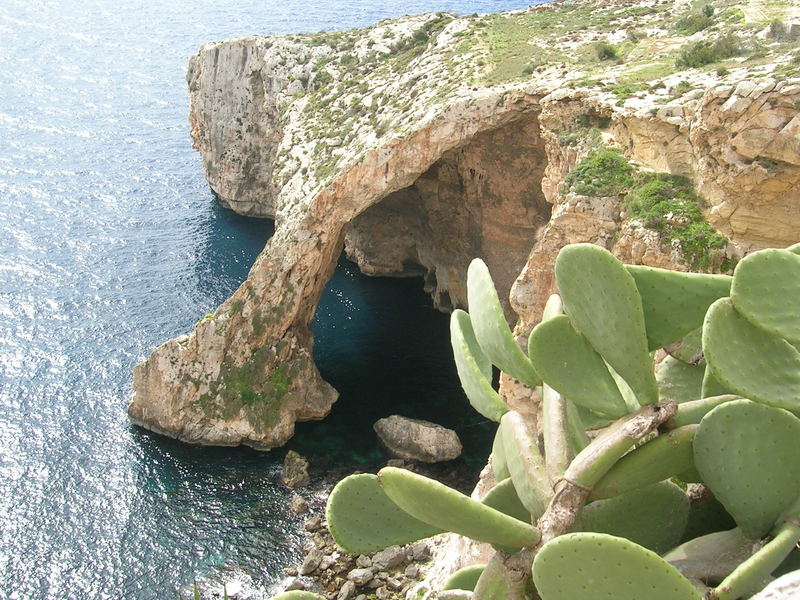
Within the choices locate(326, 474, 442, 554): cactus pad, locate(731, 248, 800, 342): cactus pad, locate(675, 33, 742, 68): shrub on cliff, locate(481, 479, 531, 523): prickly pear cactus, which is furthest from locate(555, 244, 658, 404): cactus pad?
locate(675, 33, 742, 68): shrub on cliff

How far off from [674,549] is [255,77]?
53.4 meters

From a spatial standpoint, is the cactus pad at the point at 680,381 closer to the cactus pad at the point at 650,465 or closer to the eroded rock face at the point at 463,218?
the cactus pad at the point at 650,465

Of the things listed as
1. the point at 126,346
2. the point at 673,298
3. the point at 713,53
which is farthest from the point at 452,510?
the point at 126,346

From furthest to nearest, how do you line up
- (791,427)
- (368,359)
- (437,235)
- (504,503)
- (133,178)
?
(133,178) → (437,235) → (368,359) → (504,503) → (791,427)

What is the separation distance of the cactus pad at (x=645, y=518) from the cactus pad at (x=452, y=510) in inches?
44.5

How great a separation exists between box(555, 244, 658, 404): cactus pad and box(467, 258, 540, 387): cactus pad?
1182 millimetres

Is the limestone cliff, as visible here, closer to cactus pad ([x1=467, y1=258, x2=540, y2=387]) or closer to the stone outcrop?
the stone outcrop

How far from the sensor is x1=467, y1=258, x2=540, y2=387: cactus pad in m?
9.25

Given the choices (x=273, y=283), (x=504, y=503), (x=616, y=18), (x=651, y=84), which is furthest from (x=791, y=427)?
(x=616, y=18)

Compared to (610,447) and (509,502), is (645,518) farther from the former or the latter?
(509,502)

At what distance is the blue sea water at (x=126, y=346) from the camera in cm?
3114

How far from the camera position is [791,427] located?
23.7 ft

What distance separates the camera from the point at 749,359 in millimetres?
7500

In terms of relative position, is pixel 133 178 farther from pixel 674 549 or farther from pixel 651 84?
pixel 674 549
